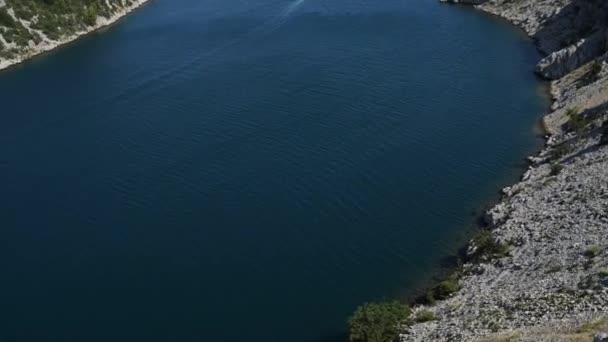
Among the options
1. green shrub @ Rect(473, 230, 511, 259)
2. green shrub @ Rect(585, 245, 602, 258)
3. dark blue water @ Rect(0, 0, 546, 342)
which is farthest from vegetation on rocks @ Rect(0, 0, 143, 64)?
green shrub @ Rect(585, 245, 602, 258)

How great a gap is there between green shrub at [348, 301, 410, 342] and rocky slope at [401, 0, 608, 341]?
1005mm

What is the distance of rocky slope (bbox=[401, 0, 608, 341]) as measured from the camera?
39562 mm

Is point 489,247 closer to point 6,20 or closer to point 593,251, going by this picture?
point 593,251

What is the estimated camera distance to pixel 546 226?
5322 cm

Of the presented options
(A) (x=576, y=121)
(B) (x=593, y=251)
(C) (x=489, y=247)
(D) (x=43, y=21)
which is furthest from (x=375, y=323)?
(D) (x=43, y=21)

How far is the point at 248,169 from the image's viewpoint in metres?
69.6

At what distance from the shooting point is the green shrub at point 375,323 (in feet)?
147

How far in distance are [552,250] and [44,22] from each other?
97790 millimetres

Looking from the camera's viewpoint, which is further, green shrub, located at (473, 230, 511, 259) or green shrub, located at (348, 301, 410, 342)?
green shrub, located at (473, 230, 511, 259)

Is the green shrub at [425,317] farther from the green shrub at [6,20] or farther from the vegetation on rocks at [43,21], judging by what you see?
the green shrub at [6,20]

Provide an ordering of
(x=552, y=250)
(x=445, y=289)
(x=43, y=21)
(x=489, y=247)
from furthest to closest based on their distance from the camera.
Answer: (x=43, y=21) → (x=489, y=247) → (x=445, y=289) → (x=552, y=250)

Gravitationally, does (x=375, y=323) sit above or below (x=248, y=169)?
below

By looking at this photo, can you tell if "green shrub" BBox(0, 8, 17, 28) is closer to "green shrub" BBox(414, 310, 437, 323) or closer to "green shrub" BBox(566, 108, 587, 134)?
"green shrub" BBox(566, 108, 587, 134)

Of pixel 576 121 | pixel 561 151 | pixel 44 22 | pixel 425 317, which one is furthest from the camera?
pixel 44 22
